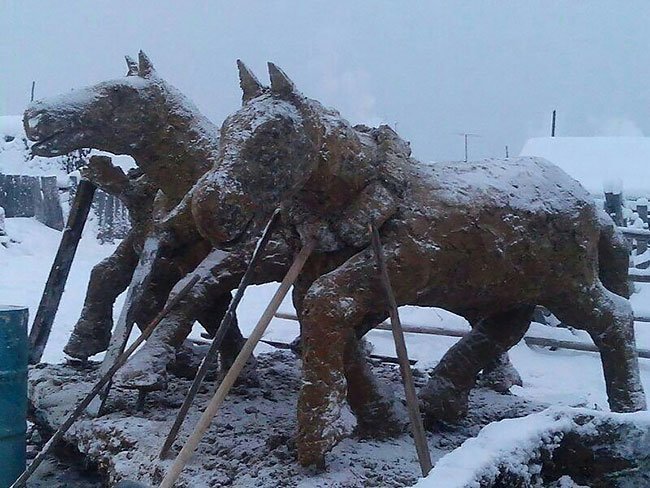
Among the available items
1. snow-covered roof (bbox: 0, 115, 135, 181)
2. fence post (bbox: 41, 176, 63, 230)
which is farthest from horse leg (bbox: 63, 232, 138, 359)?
snow-covered roof (bbox: 0, 115, 135, 181)

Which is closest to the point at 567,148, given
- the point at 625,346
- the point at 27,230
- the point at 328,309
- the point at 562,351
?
the point at 562,351

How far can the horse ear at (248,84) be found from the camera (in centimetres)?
290

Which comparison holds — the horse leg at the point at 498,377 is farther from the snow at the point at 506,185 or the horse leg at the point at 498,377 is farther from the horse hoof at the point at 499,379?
the snow at the point at 506,185

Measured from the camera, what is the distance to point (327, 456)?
2922 millimetres

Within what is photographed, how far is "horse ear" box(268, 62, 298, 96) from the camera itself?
109 inches

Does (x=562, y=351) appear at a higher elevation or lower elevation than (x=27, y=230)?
lower

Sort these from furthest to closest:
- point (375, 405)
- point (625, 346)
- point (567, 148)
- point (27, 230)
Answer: point (567, 148), point (27, 230), point (625, 346), point (375, 405)

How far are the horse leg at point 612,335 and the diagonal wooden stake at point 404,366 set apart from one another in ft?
3.45

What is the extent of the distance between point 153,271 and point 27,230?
933 centimetres

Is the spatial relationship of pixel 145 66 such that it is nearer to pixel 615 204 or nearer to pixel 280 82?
pixel 280 82

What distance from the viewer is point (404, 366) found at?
2730mm

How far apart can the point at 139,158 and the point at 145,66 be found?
0.47 metres

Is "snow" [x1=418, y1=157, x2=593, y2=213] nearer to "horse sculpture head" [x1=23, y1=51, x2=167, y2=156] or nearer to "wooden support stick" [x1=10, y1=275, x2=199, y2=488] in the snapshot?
"wooden support stick" [x1=10, y1=275, x2=199, y2=488]

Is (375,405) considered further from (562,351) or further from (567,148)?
(567,148)
